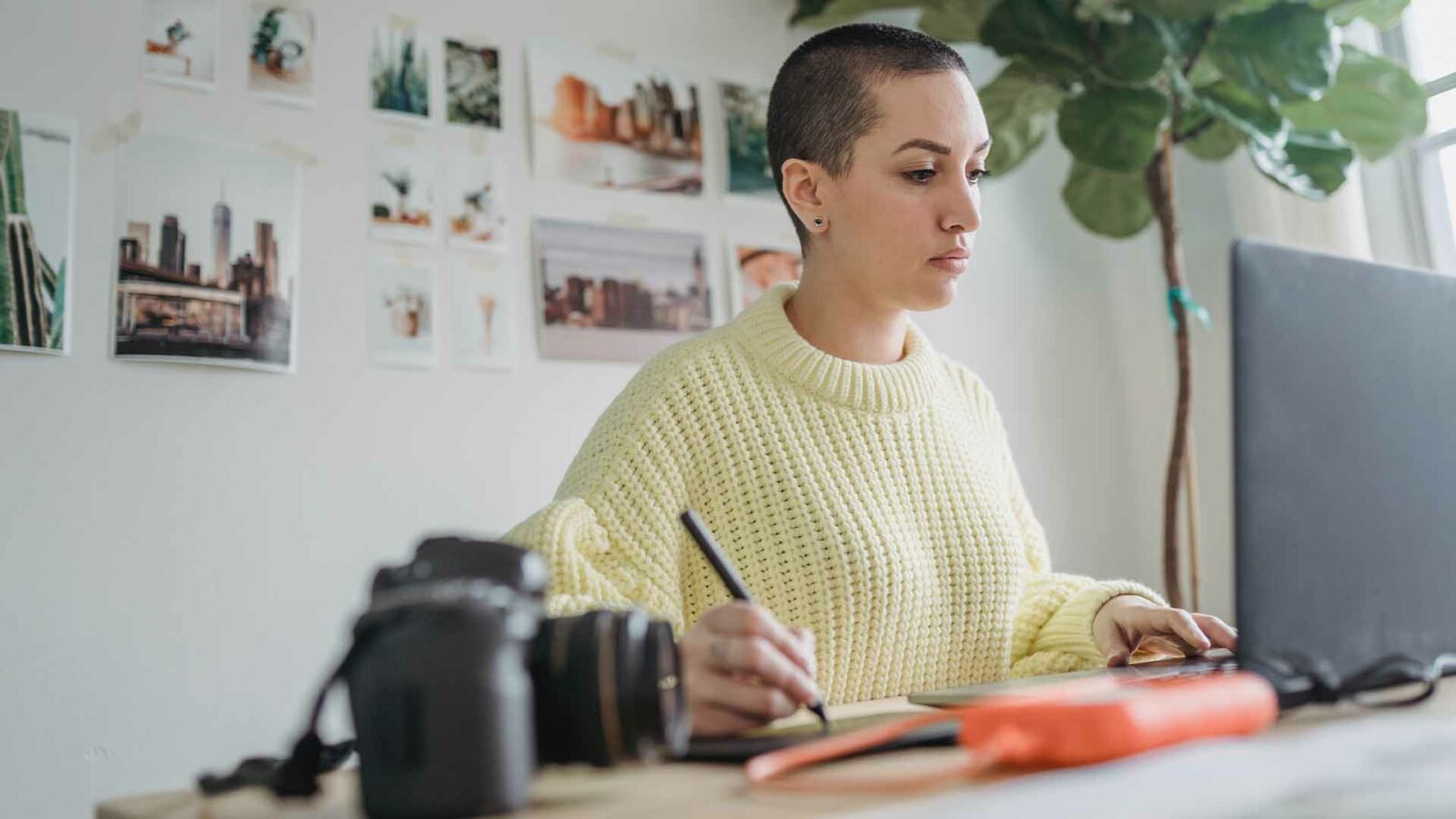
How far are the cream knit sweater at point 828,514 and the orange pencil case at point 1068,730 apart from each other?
0.49m

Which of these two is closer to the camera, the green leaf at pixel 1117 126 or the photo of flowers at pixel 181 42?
the photo of flowers at pixel 181 42

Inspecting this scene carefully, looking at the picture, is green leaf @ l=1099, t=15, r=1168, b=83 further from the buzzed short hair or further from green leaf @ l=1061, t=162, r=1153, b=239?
the buzzed short hair

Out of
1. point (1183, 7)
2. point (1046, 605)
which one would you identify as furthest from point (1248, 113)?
point (1046, 605)

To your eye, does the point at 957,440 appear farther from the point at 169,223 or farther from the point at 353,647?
the point at 169,223

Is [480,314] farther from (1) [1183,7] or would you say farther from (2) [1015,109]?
(1) [1183,7]

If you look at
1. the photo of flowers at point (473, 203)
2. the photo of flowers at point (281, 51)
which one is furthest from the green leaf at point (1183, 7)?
the photo of flowers at point (281, 51)

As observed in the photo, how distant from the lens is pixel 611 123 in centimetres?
213

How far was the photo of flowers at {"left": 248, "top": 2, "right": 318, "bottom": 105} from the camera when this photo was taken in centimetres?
181

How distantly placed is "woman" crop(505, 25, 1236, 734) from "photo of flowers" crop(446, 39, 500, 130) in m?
0.86

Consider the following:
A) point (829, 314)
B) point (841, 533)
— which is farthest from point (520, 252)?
point (841, 533)

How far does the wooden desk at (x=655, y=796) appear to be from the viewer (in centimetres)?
47

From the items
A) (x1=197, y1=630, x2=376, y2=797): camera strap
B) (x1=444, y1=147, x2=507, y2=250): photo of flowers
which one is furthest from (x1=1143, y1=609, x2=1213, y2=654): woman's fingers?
(x1=444, y1=147, x2=507, y2=250): photo of flowers

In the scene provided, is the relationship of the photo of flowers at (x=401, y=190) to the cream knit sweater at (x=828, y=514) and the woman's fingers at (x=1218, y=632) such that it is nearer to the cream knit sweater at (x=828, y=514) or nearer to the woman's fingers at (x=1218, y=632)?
the cream knit sweater at (x=828, y=514)

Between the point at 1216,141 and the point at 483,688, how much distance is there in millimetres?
1988
